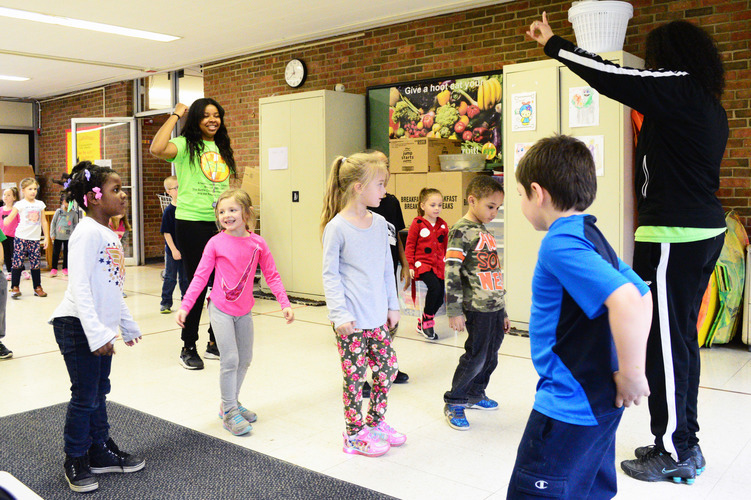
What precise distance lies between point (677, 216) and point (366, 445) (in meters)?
1.53

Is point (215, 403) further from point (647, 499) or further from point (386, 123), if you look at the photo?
point (386, 123)

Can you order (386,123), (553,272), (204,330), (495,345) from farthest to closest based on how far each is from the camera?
(386,123) < (204,330) < (495,345) < (553,272)

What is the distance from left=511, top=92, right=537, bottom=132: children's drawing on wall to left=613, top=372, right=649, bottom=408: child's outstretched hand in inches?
156

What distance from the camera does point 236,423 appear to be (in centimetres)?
301

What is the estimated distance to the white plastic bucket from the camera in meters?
4.69

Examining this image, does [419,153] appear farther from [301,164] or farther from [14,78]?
[14,78]

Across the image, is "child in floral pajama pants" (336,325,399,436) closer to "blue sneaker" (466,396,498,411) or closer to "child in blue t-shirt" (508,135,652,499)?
"blue sneaker" (466,396,498,411)

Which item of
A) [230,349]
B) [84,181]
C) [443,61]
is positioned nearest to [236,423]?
[230,349]

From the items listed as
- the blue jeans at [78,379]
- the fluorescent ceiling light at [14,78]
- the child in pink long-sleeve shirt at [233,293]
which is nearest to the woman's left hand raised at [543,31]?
the child in pink long-sleeve shirt at [233,293]

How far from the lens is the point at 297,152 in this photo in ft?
22.4

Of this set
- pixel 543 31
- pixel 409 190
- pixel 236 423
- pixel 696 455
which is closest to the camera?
pixel 543 31

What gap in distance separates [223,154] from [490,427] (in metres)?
2.37

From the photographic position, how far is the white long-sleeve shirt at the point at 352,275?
105 inches

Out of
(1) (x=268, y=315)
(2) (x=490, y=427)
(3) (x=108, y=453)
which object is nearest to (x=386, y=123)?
(1) (x=268, y=315)
